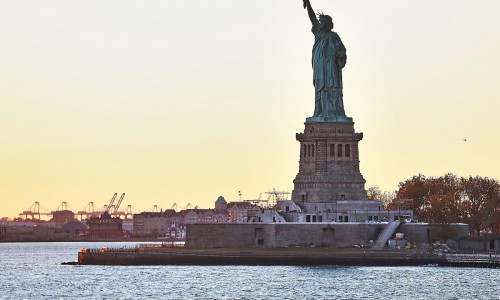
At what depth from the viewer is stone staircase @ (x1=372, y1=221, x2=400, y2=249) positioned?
153 metres

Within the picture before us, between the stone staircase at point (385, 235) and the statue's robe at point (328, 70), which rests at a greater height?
the statue's robe at point (328, 70)

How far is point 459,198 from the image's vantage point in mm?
189625

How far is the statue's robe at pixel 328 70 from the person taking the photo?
16288 centimetres

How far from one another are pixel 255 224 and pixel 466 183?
43.4 meters

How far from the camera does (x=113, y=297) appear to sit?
120 metres

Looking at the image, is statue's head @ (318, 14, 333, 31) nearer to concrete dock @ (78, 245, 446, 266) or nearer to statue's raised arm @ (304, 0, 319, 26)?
statue's raised arm @ (304, 0, 319, 26)

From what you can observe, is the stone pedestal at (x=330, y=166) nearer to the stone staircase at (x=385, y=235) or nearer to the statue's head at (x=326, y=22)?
the stone staircase at (x=385, y=235)

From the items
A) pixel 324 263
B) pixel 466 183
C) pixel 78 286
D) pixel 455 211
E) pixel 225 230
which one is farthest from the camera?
pixel 466 183

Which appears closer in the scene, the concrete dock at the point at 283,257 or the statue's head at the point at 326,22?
the concrete dock at the point at 283,257

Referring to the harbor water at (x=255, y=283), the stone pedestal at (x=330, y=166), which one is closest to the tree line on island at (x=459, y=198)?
the stone pedestal at (x=330, y=166)

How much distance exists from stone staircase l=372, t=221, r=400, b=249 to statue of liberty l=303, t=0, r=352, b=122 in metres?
14.7

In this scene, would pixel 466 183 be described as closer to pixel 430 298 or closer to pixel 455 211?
pixel 455 211

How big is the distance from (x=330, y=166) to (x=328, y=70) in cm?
1131

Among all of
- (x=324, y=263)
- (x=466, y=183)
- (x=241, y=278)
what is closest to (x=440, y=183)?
(x=466, y=183)
